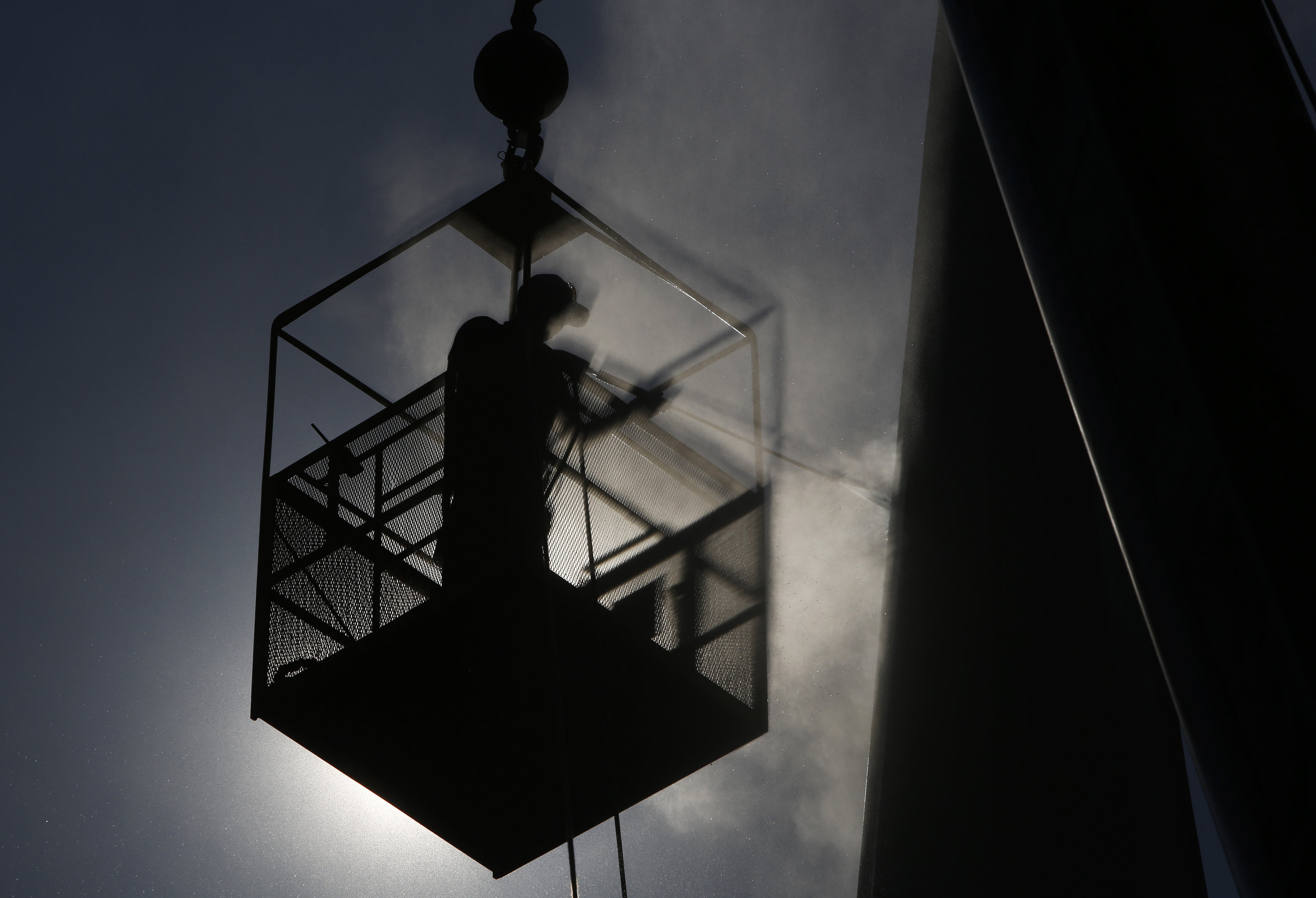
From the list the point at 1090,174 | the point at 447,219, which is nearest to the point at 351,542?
the point at 447,219

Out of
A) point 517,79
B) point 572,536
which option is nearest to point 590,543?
point 572,536

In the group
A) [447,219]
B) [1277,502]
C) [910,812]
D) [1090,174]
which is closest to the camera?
[1277,502]

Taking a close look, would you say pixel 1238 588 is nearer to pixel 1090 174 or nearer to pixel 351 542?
pixel 1090 174

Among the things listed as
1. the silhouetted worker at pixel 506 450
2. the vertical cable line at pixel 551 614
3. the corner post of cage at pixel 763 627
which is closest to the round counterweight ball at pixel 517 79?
the silhouetted worker at pixel 506 450

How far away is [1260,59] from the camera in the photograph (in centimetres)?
94

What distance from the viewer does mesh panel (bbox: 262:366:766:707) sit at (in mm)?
5156

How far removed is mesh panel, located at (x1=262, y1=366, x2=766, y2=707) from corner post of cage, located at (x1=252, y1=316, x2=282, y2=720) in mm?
23

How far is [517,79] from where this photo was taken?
652 centimetres

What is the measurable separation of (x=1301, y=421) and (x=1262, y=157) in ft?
0.74

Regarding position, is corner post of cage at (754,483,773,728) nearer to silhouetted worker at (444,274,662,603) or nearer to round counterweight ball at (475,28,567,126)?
silhouetted worker at (444,274,662,603)

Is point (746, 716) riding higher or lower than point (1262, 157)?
higher

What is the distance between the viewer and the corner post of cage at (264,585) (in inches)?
208

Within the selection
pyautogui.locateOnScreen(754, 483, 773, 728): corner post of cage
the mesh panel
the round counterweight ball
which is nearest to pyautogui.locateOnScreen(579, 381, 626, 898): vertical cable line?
the mesh panel

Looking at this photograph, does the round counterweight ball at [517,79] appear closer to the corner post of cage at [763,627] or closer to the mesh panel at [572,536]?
the mesh panel at [572,536]
